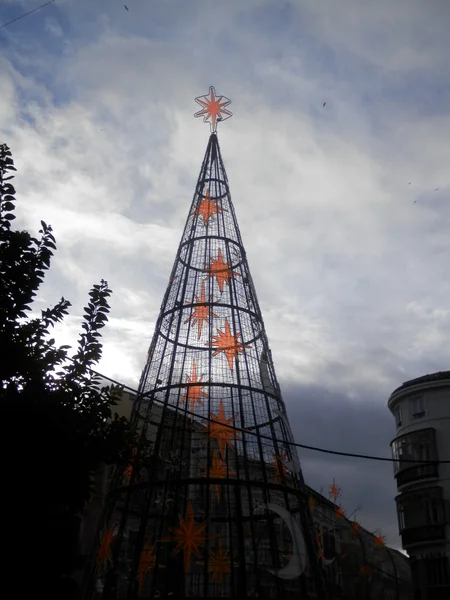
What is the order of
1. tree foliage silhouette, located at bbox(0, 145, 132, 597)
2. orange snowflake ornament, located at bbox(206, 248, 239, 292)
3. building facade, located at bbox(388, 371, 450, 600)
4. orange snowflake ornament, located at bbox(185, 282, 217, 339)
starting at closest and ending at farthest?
tree foliage silhouette, located at bbox(0, 145, 132, 597) < orange snowflake ornament, located at bbox(185, 282, 217, 339) < orange snowflake ornament, located at bbox(206, 248, 239, 292) < building facade, located at bbox(388, 371, 450, 600)

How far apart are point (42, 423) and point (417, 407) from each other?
2635 centimetres

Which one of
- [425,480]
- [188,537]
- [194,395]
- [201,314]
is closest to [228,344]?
[201,314]

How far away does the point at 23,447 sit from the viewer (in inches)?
271

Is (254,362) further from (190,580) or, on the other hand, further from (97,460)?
(97,460)

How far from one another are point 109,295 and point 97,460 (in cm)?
236

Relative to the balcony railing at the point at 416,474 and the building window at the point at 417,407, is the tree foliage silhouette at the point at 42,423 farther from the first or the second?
the building window at the point at 417,407

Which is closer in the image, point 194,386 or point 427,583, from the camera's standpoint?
point 194,386

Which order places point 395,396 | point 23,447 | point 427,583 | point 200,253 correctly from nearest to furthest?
point 23,447
point 200,253
point 427,583
point 395,396

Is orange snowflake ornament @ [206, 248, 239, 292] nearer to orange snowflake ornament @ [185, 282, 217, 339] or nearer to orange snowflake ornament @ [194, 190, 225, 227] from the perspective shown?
orange snowflake ornament @ [185, 282, 217, 339]

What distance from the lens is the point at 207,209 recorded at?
14648 millimetres

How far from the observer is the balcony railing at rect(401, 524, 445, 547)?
87.0ft

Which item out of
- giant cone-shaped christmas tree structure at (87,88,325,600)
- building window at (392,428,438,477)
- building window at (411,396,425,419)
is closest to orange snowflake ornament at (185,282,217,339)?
giant cone-shaped christmas tree structure at (87,88,325,600)

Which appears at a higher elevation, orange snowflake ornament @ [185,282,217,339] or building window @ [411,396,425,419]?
building window @ [411,396,425,419]

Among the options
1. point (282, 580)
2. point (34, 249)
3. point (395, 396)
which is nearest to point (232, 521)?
point (282, 580)
